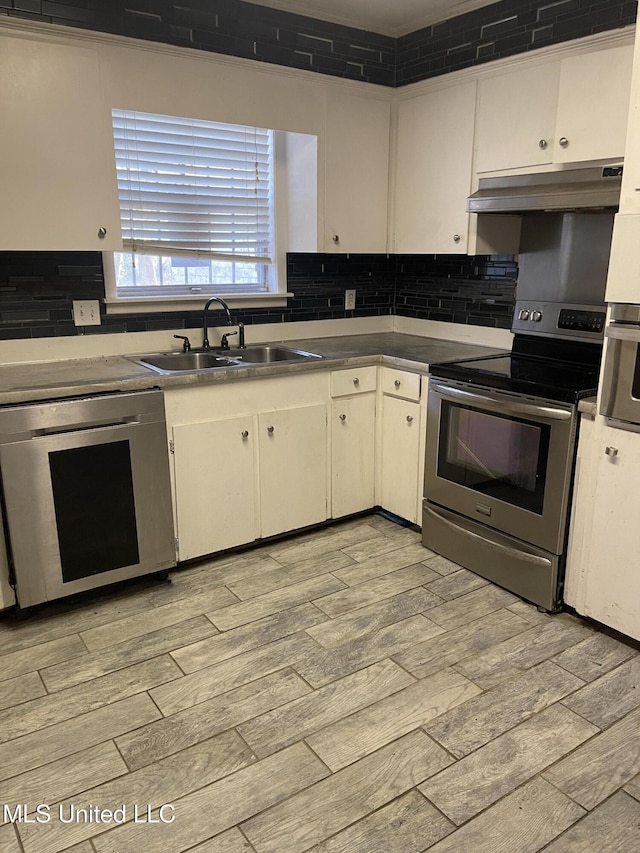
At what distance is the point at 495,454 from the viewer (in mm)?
2721

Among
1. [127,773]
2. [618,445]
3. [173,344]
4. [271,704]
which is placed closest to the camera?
[127,773]

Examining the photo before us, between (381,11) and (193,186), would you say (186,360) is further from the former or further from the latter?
(381,11)

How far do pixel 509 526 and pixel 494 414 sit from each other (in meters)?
0.47

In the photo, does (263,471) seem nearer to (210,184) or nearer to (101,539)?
(101,539)

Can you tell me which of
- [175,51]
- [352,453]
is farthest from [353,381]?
[175,51]

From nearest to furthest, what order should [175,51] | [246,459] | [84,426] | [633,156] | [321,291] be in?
[633,156] → [84,426] → [175,51] → [246,459] → [321,291]

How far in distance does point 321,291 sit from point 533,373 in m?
1.44

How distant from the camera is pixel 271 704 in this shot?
2.08 m

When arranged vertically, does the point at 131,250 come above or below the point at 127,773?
above

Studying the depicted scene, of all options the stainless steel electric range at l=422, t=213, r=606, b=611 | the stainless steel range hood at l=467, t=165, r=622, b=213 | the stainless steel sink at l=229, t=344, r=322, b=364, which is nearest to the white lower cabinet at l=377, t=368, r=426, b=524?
the stainless steel electric range at l=422, t=213, r=606, b=611

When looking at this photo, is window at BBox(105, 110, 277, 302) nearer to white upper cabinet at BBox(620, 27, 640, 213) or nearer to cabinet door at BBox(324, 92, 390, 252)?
cabinet door at BBox(324, 92, 390, 252)

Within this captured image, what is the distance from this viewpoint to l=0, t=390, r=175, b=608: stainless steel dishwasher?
7.77ft

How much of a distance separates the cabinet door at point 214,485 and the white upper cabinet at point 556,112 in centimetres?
168

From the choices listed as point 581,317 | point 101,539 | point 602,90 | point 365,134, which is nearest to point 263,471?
point 101,539
